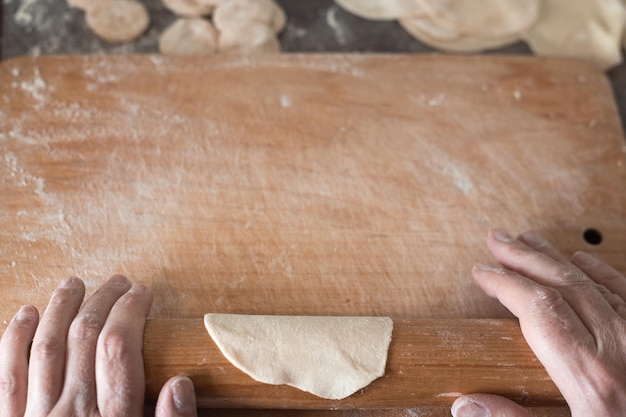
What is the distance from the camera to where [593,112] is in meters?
1.32

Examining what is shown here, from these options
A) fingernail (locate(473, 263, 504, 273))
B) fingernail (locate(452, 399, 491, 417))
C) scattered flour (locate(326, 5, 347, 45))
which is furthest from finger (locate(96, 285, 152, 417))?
scattered flour (locate(326, 5, 347, 45))

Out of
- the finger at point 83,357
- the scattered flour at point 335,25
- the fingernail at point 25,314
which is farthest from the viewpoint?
the scattered flour at point 335,25

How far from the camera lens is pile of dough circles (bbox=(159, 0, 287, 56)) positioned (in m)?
1.43

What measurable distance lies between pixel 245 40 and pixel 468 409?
3.46ft

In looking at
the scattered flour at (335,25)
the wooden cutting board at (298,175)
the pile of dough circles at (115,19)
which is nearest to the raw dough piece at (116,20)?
the pile of dough circles at (115,19)

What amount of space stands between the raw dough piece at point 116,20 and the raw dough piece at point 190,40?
0.26 ft

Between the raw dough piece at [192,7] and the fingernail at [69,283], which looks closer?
the fingernail at [69,283]

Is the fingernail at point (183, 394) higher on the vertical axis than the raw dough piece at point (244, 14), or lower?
lower

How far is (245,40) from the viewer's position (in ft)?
4.70

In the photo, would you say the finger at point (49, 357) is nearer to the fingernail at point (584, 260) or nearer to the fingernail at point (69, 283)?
the fingernail at point (69, 283)

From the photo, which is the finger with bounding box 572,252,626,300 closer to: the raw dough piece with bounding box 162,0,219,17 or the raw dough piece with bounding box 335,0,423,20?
the raw dough piece with bounding box 335,0,423,20

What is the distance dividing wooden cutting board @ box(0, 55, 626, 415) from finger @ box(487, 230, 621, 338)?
8 cm

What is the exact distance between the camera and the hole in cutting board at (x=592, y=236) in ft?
3.85

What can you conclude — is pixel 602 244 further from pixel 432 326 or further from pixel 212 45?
pixel 212 45
